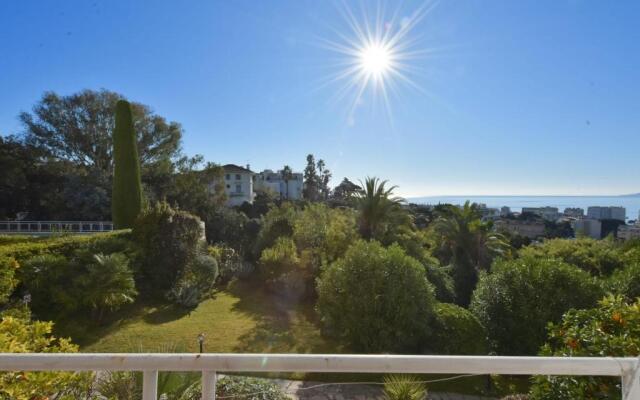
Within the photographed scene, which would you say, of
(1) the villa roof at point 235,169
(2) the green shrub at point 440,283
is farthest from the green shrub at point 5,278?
(1) the villa roof at point 235,169

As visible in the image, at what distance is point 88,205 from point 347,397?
23531 millimetres

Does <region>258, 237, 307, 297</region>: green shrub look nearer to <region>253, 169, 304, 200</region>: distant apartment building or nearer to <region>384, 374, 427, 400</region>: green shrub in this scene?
<region>384, 374, 427, 400</region>: green shrub

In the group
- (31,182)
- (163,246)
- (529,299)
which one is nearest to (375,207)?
(529,299)

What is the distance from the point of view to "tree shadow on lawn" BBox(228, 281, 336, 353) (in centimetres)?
716

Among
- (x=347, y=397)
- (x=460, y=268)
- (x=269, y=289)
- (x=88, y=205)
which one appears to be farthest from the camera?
(x=88, y=205)

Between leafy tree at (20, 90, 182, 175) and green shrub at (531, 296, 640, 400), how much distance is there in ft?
85.4

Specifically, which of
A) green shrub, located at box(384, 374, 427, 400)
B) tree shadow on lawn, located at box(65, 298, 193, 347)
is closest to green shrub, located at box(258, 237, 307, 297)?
tree shadow on lawn, located at box(65, 298, 193, 347)

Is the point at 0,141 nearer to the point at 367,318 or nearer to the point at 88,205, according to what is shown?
the point at 88,205

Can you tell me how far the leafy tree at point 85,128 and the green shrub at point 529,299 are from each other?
24769mm

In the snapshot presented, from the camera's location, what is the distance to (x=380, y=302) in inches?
261

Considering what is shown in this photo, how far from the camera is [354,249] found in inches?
296

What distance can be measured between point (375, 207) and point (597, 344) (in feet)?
34.7

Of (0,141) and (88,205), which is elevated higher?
(0,141)

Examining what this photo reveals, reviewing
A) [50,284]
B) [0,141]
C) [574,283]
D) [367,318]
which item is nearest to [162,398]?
[367,318]
